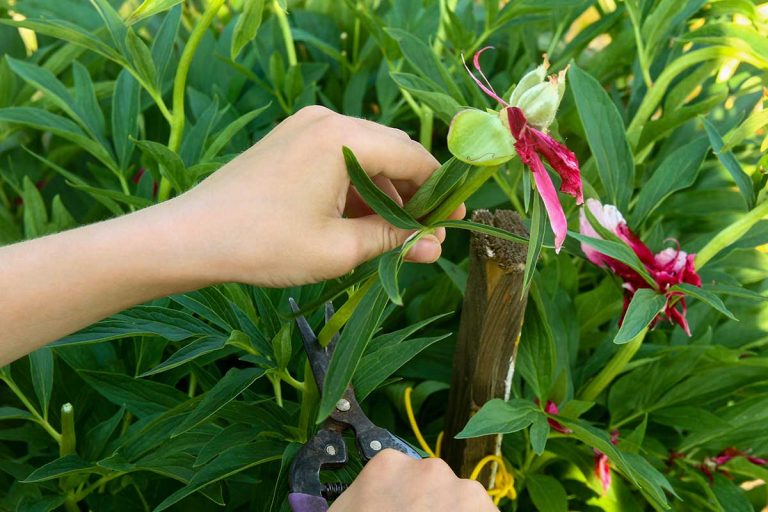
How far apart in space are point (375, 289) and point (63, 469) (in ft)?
1.03

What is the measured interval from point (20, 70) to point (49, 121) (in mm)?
61

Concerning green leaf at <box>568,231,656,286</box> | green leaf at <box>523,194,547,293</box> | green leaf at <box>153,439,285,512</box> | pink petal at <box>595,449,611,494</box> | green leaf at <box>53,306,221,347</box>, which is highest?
green leaf at <box>523,194,547,293</box>

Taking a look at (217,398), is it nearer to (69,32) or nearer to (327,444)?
(327,444)

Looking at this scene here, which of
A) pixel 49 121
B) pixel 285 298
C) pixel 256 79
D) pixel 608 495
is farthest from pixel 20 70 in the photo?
pixel 608 495

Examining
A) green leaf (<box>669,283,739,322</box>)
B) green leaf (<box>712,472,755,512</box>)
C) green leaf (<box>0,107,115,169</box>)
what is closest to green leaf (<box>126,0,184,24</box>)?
green leaf (<box>0,107,115,169</box>)

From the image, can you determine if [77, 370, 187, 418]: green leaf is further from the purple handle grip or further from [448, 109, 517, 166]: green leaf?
[448, 109, 517, 166]: green leaf

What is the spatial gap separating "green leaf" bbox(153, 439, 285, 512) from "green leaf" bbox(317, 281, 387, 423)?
0.14m

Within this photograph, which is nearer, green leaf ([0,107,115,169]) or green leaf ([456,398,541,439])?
green leaf ([456,398,541,439])

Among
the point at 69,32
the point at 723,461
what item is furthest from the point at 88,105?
the point at 723,461

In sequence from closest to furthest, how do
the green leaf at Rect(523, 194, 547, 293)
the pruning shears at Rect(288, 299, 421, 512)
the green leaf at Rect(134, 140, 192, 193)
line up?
the green leaf at Rect(523, 194, 547, 293)
the pruning shears at Rect(288, 299, 421, 512)
the green leaf at Rect(134, 140, 192, 193)

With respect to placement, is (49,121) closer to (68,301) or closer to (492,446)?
(68,301)

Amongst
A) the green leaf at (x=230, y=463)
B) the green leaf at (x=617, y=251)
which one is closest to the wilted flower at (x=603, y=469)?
the green leaf at (x=617, y=251)

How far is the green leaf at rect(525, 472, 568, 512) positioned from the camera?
80cm

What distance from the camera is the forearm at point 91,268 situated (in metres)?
0.53
